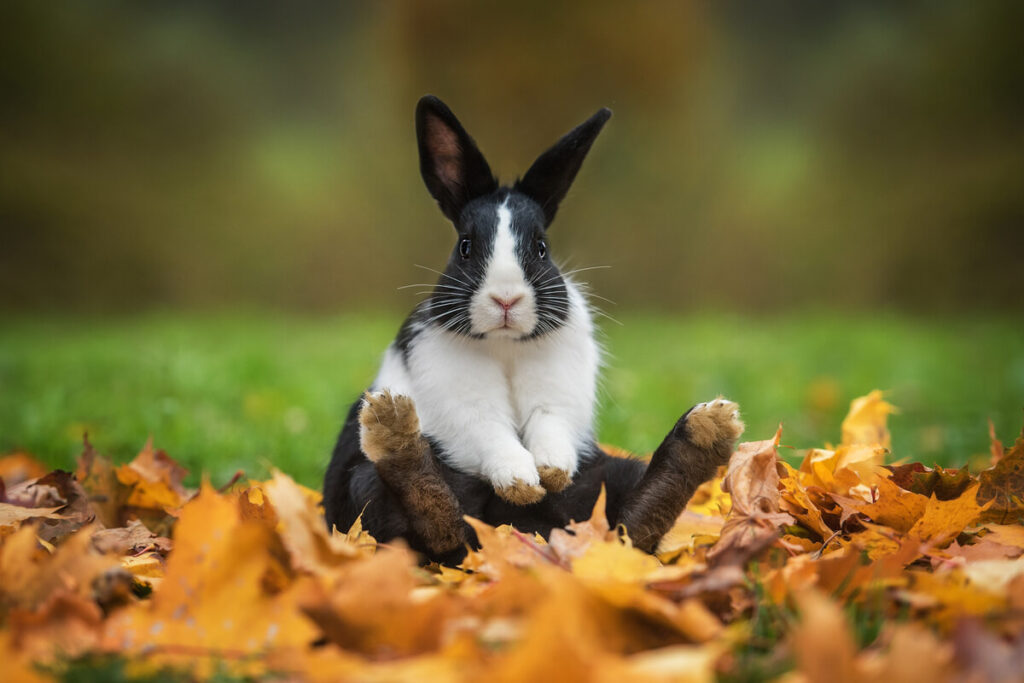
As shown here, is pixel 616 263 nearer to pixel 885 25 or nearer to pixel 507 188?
pixel 885 25

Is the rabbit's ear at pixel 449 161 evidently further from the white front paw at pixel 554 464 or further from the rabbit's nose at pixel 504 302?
the white front paw at pixel 554 464

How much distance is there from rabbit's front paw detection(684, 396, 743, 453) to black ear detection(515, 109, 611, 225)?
2.41 ft

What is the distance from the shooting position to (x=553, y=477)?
206 cm

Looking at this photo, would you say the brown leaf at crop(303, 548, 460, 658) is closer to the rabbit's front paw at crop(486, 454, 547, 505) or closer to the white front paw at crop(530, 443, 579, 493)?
the rabbit's front paw at crop(486, 454, 547, 505)

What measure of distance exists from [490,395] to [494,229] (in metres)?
0.43

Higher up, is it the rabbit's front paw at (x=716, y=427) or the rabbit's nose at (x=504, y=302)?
the rabbit's nose at (x=504, y=302)

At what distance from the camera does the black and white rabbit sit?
2031 mm

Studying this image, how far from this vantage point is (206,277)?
10.8 meters

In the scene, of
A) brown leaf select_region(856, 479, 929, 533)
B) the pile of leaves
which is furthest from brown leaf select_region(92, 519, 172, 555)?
brown leaf select_region(856, 479, 929, 533)

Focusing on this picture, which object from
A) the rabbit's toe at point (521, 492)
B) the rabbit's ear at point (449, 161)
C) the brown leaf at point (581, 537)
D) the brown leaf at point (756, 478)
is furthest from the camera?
the rabbit's ear at point (449, 161)

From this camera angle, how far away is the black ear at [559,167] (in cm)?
234

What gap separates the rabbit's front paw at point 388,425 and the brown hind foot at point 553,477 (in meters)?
0.32

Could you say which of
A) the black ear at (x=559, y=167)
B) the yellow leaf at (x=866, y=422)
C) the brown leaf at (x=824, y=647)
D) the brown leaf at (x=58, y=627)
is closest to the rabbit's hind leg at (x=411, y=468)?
the brown leaf at (x=58, y=627)

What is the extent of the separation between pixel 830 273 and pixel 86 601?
10100 mm
